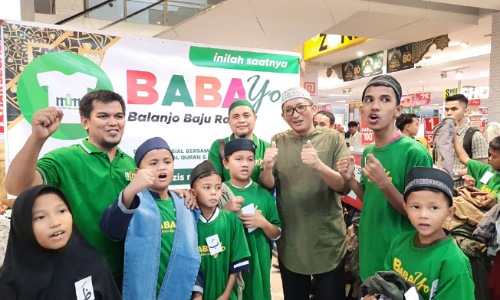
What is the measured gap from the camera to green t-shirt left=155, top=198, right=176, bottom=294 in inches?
71.6

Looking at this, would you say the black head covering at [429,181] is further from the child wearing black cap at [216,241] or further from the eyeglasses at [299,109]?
the child wearing black cap at [216,241]

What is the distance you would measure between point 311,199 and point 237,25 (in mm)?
4207

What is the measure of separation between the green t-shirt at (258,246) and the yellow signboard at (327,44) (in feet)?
23.6

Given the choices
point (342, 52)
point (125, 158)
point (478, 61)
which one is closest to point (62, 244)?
point (125, 158)

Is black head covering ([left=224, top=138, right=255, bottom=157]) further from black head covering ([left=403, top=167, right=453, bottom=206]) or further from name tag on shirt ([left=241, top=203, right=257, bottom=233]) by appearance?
black head covering ([left=403, top=167, right=453, bottom=206])

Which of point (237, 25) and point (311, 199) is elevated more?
point (237, 25)

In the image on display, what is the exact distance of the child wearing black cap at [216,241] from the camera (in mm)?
1979

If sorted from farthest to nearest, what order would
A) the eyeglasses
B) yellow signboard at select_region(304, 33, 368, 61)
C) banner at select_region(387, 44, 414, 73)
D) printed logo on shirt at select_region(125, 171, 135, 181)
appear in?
banner at select_region(387, 44, 414, 73), yellow signboard at select_region(304, 33, 368, 61), the eyeglasses, printed logo on shirt at select_region(125, 171, 135, 181)

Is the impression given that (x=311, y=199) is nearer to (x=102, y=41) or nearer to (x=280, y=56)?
(x=280, y=56)

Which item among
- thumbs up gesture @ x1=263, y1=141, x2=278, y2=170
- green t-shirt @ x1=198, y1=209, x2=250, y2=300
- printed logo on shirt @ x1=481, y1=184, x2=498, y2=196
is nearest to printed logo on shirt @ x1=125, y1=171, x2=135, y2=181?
green t-shirt @ x1=198, y1=209, x2=250, y2=300

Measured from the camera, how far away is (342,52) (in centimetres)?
1012

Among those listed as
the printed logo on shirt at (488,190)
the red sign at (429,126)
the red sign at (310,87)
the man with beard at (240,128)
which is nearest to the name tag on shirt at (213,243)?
the man with beard at (240,128)

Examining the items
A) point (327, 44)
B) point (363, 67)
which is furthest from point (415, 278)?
point (363, 67)

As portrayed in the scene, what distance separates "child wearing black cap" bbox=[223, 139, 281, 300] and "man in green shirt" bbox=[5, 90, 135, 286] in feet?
2.02
